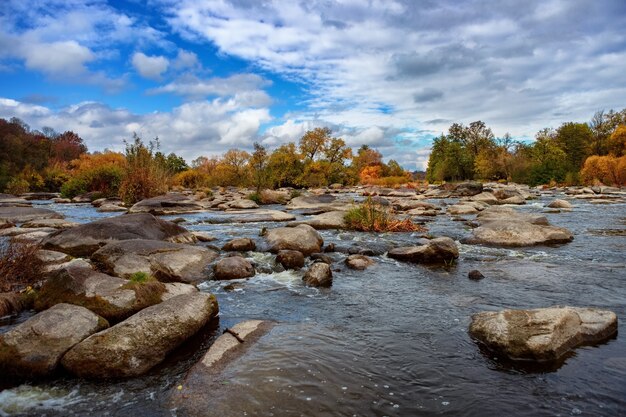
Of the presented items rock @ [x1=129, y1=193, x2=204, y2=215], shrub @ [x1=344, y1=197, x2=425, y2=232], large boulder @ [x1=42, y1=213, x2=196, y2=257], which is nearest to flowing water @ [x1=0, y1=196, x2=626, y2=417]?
large boulder @ [x1=42, y1=213, x2=196, y2=257]

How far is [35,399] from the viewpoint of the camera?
13.2ft

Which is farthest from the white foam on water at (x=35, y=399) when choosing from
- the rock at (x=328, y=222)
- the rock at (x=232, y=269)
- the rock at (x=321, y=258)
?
the rock at (x=328, y=222)

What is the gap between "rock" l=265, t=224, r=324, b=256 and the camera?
34.6ft

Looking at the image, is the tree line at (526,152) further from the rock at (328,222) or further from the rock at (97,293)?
the rock at (97,293)

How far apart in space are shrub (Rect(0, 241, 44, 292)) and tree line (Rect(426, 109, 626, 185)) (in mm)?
54625

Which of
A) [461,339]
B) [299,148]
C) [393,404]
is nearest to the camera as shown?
[393,404]

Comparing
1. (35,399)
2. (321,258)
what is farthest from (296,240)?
(35,399)

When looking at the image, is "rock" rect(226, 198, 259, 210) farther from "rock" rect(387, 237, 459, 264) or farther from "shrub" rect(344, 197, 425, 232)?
"rock" rect(387, 237, 459, 264)

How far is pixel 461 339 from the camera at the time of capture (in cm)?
532

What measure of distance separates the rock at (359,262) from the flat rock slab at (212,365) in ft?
12.5

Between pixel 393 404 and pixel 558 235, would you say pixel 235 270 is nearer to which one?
pixel 393 404

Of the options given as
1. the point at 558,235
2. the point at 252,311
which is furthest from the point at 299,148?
the point at 252,311

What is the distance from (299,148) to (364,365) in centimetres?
5283

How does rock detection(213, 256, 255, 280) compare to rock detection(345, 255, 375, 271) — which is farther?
rock detection(345, 255, 375, 271)
